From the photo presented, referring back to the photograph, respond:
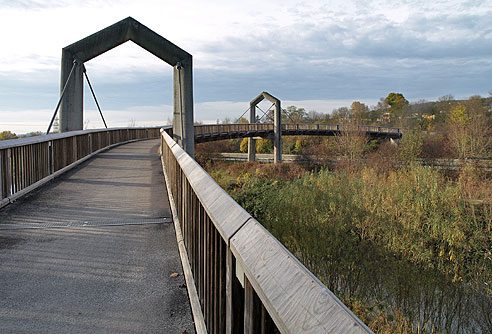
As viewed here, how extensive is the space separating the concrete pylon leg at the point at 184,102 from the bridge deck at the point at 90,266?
994cm

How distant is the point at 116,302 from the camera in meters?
3.62

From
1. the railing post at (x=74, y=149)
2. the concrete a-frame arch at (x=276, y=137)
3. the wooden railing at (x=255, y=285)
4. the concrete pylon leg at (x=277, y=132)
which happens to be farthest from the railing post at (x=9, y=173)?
the concrete pylon leg at (x=277, y=132)

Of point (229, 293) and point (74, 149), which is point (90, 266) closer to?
point (229, 293)

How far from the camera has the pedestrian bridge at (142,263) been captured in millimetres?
1321

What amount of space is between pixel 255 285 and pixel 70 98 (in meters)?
15.4

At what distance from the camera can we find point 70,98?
15086 millimetres

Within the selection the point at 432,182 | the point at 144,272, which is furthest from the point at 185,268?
the point at 432,182

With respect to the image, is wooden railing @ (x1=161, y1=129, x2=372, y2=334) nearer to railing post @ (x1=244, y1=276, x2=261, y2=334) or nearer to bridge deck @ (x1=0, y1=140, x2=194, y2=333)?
railing post @ (x1=244, y1=276, x2=261, y2=334)

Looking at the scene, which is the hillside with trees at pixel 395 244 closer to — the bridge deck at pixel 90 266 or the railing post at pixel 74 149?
the bridge deck at pixel 90 266

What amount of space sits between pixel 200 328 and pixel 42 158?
7826 mm

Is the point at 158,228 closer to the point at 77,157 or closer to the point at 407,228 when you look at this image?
the point at 77,157

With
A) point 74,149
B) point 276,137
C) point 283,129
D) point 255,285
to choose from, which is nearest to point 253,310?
point 255,285

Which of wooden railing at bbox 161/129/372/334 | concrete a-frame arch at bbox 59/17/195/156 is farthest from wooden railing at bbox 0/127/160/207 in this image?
wooden railing at bbox 161/129/372/334

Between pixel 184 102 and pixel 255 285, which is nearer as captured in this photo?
pixel 255 285
